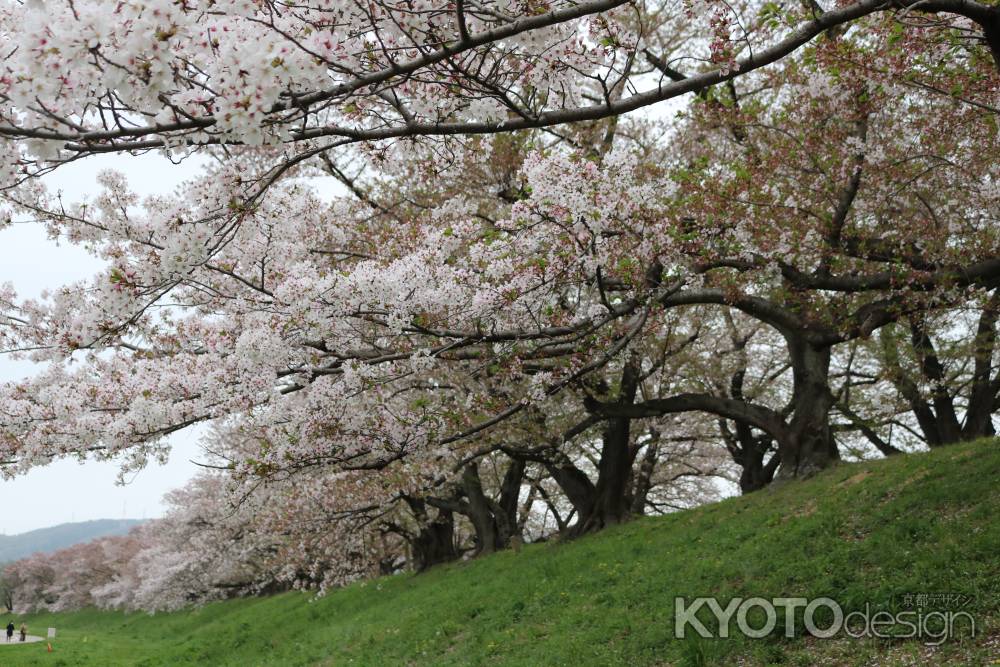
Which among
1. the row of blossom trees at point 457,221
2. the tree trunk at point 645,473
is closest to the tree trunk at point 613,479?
the row of blossom trees at point 457,221

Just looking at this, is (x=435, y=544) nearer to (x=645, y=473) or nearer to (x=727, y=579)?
(x=645, y=473)

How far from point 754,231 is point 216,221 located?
22.6 ft

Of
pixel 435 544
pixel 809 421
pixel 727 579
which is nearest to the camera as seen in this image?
pixel 727 579

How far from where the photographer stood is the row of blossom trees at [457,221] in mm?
3963

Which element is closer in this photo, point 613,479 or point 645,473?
point 613,479

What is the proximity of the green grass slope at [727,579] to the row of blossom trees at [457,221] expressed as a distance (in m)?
2.27

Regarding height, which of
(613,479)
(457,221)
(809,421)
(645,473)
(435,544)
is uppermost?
(457,221)

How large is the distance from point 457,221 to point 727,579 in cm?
619

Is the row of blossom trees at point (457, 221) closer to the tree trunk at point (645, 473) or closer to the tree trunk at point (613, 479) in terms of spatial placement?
the tree trunk at point (613, 479)

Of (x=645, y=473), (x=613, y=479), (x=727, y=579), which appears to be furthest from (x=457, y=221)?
(x=645, y=473)

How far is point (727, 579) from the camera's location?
899cm

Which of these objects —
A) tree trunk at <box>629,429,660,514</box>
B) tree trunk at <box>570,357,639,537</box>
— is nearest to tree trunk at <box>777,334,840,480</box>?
tree trunk at <box>570,357,639,537</box>

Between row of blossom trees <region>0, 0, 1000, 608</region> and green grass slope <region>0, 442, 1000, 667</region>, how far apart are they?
227 cm

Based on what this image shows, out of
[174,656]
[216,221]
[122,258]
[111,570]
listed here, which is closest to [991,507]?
[216,221]
